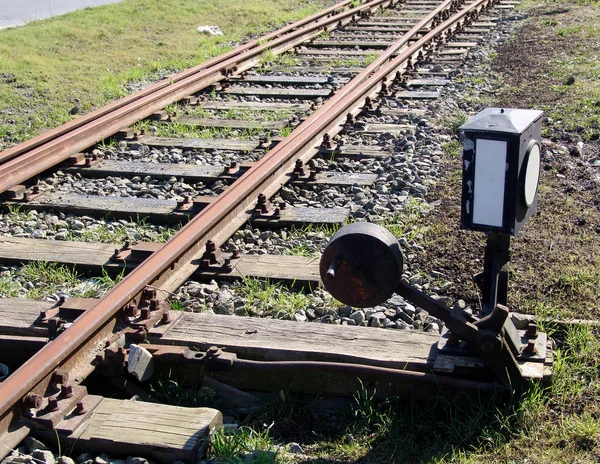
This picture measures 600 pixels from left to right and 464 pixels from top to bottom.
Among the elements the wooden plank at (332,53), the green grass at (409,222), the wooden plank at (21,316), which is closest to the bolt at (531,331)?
the green grass at (409,222)

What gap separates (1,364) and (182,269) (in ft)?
3.38

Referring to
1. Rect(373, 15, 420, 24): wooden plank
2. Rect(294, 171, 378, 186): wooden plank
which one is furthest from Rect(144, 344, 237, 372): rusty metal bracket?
Rect(373, 15, 420, 24): wooden plank

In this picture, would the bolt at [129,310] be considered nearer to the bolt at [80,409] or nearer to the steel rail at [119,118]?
the bolt at [80,409]

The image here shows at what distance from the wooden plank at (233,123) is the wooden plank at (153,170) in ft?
3.81

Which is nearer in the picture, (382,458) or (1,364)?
(382,458)

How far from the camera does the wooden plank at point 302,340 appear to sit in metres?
3.29

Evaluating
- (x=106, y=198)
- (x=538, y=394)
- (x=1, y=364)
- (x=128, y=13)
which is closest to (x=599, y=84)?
(x=106, y=198)

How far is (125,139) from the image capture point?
22.3 ft

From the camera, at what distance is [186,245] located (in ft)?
13.8

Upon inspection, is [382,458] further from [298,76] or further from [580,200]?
[298,76]

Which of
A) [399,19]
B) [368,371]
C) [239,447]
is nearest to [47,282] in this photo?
[239,447]

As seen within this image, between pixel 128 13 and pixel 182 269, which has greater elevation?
pixel 128 13

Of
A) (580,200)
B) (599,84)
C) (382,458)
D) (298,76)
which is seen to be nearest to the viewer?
(382,458)

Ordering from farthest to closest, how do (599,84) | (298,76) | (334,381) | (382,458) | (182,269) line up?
1. (298,76)
2. (599,84)
3. (182,269)
4. (334,381)
5. (382,458)
